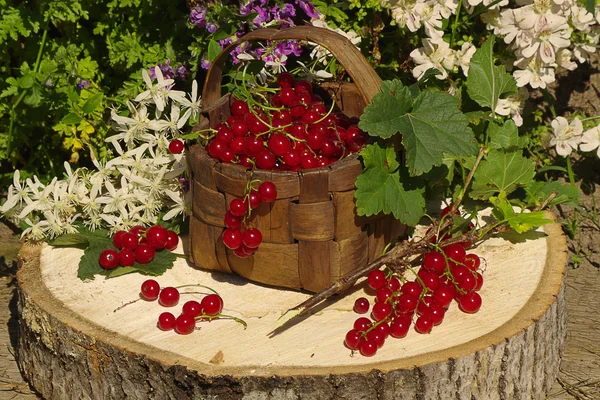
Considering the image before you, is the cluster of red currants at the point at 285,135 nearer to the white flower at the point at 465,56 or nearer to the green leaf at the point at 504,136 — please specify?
the green leaf at the point at 504,136

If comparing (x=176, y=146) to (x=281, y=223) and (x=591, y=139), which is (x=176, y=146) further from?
(x=591, y=139)

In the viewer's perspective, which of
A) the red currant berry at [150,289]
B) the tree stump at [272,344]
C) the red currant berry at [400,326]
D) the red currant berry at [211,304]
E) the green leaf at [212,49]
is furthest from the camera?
the green leaf at [212,49]

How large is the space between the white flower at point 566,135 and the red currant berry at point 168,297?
5.91 feet

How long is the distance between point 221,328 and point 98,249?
0.60 metres

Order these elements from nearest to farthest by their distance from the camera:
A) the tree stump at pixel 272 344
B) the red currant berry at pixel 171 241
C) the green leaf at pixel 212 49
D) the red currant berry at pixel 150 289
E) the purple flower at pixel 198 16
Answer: the tree stump at pixel 272 344 → the red currant berry at pixel 150 289 → the red currant berry at pixel 171 241 → the green leaf at pixel 212 49 → the purple flower at pixel 198 16

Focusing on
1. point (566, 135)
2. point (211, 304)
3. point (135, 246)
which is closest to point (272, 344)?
point (211, 304)

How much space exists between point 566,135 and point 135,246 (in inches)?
73.0

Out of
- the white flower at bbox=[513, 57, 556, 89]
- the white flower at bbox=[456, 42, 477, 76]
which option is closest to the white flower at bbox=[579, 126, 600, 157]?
the white flower at bbox=[513, 57, 556, 89]

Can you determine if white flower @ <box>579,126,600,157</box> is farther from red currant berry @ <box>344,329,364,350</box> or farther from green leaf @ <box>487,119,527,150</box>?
red currant berry @ <box>344,329,364,350</box>

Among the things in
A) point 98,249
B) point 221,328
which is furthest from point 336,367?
point 98,249

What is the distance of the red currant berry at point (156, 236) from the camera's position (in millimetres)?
2795

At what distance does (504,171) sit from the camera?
2908mm

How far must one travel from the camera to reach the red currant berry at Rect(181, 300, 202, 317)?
244cm

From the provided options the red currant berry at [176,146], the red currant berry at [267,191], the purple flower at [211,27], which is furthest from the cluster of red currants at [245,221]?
the purple flower at [211,27]
